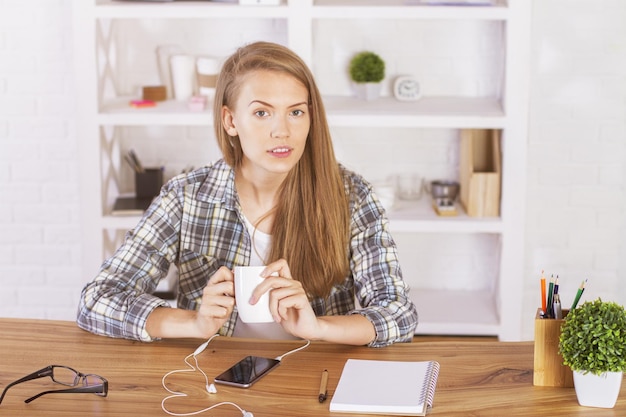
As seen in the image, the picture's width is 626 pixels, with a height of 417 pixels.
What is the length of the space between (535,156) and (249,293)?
88.5 inches

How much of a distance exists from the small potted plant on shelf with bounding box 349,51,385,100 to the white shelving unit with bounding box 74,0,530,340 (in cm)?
5

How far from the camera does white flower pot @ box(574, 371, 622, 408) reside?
4.96 ft

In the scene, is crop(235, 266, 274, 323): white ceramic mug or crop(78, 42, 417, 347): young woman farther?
crop(78, 42, 417, 347): young woman

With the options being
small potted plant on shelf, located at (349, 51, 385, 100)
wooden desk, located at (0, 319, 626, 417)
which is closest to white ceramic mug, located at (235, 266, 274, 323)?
wooden desk, located at (0, 319, 626, 417)

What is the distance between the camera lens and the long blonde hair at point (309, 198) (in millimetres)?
2115

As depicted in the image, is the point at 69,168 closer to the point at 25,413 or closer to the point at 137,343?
the point at 137,343

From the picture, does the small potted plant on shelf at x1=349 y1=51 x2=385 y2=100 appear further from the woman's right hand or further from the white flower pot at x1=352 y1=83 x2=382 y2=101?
the woman's right hand

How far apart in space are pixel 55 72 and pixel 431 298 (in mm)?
1825

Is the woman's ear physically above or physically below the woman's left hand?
above

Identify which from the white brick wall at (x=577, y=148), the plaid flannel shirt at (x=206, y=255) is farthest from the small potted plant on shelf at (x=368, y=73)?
the plaid flannel shirt at (x=206, y=255)

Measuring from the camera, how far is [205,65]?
3.48 m

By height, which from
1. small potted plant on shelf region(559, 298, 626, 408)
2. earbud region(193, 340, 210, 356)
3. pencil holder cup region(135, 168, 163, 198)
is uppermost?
pencil holder cup region(135, 168, 163, 198)

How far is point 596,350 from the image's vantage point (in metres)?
1.51

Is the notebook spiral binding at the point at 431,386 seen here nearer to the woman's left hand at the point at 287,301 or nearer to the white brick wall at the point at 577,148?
the woman's left hand at the point at 287,301
